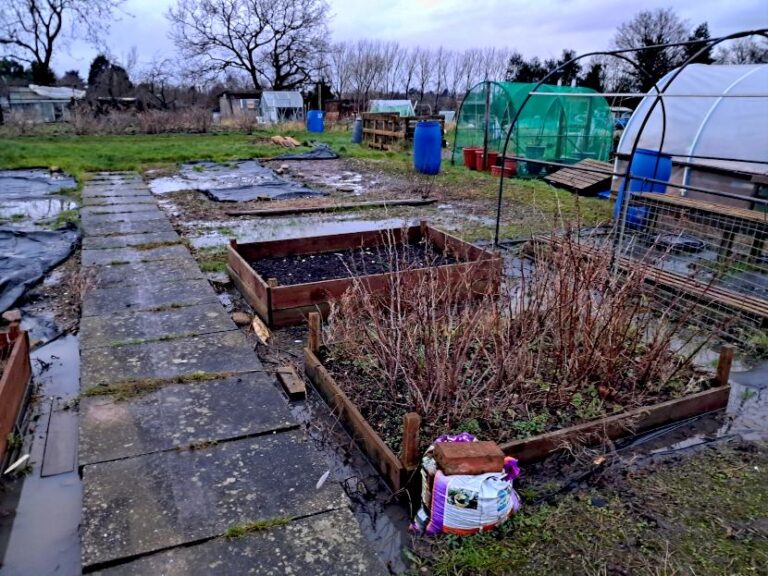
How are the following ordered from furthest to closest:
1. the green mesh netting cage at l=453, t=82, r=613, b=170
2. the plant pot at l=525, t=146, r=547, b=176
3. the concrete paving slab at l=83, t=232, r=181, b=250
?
the green mesh netting cage at l=453, t=82, r=613, b=170
the plant pot at l=525, t=146, r=547, b=176
the concrete paving slab at l=83, t=232, r=181, b=250

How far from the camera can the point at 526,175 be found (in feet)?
42.0

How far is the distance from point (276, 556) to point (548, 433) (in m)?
1.52

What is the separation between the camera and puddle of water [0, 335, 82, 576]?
7.27 feet

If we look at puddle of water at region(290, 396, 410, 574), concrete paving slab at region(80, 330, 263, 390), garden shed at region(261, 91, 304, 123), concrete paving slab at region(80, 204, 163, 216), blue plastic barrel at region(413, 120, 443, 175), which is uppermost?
garden shed at region(261, 91, 304, 123)

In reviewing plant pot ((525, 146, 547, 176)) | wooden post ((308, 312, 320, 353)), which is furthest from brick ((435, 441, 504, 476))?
plant pot ((525, 146, 547, 176))

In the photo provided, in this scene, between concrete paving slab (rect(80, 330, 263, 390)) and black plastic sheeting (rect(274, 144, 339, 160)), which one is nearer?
concrete paving slab (rect(80, 330, 263, 390))

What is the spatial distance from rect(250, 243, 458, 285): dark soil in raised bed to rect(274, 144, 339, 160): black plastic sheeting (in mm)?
10290

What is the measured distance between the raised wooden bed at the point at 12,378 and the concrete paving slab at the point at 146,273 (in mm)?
1744

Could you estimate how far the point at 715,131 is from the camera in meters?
8.46

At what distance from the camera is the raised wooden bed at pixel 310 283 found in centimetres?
446

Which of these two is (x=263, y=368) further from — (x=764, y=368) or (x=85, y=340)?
(x=764, y=368)

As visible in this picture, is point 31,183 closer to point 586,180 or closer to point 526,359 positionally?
point 586,180

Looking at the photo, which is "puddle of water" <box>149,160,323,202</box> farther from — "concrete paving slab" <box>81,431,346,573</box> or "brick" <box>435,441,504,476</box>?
"brick" <box>435,441,504,476</box>

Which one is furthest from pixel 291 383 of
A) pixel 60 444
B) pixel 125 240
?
pixel 125 240
